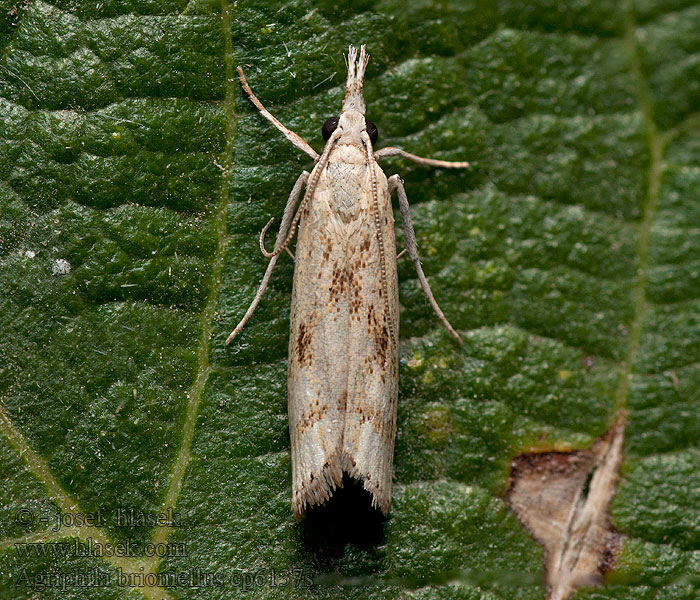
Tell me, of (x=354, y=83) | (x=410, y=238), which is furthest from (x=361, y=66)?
(x=410, y=238)

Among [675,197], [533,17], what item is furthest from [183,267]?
[675,197]

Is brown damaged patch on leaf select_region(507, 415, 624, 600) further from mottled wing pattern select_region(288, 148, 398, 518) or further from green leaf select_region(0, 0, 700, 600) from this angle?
mottled wing pattern select_region(288, 148, 398, 518)

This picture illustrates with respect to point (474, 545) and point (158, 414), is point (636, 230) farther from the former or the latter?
point (158, 414)

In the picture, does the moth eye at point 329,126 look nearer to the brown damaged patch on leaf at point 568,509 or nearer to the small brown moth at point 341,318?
the small brown moth at point 341,318

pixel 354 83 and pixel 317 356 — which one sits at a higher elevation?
pixel 354 83

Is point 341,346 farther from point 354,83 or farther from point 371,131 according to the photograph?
point 354,83

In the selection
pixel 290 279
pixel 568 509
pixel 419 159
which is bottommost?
pixel 568 509

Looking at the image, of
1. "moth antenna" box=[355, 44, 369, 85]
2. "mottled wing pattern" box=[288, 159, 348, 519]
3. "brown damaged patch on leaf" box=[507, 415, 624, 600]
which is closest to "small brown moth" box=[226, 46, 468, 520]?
"mottled wing pattern" box=[288, 159, 348, 519]

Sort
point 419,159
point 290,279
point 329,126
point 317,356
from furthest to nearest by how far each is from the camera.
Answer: point 419,159
point 290,279
point 329,126
point 317,356
